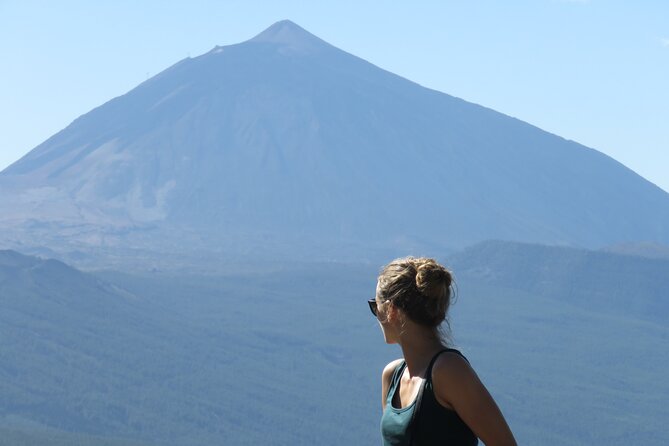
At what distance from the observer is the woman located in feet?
14.1

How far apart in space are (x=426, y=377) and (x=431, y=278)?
1.06 ft

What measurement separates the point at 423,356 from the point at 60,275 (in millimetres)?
116985

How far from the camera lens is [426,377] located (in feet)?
14.5

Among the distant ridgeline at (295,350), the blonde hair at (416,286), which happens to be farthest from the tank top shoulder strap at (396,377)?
the distant ridgeline at (295,350)

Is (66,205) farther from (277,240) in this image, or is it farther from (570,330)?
(570,330)

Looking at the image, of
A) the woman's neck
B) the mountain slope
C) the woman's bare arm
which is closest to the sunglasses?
the woman's neck

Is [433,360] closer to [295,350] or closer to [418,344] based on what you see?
[418,344]

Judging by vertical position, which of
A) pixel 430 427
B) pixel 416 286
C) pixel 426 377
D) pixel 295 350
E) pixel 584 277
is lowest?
pixel 430 427

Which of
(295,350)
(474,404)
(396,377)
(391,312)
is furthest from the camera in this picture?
(295,350)

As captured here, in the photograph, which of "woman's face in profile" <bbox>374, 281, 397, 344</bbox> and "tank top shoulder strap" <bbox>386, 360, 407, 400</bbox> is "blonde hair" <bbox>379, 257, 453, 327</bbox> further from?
"tank top shoulder strap" <bbox>386, 360, 407, 400</bbox>

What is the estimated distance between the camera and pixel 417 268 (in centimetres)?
449

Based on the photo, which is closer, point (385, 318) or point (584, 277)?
point (385, 318)

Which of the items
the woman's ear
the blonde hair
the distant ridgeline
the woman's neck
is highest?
the distant ridgeline

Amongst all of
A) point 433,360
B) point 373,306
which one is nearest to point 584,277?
point 373,306
